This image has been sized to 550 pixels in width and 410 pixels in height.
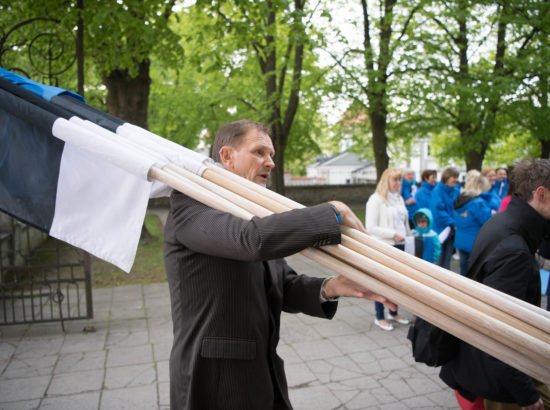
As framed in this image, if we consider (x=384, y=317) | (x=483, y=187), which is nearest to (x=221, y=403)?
(x=384, y=317)

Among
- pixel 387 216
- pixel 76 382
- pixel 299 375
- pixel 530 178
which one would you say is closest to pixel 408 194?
pixel 387 216

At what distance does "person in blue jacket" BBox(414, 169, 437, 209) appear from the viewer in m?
8.16

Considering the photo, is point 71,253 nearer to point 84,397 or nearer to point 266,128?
point 84,397

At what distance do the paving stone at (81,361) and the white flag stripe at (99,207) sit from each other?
3.34 metres

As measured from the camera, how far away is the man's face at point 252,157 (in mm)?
1904

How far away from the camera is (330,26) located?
12516 mm

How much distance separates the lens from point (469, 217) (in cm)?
667

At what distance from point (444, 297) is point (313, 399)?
10.4 feet

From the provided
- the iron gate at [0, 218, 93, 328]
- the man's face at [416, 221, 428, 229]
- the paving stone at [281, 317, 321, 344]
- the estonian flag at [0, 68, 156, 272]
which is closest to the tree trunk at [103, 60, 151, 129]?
the iron gate at [0, 218, 93, 328]

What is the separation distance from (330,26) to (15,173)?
471 inches

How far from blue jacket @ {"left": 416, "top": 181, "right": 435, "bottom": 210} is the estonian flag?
23.3 feet

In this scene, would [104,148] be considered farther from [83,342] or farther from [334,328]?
[334,328]

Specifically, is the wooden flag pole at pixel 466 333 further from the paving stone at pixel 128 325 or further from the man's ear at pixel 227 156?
the paving stone at pixel 128 325

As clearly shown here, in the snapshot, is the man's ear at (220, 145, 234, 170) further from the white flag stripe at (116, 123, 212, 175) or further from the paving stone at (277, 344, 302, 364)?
the paving stone at (277, 344, 302, 364)
